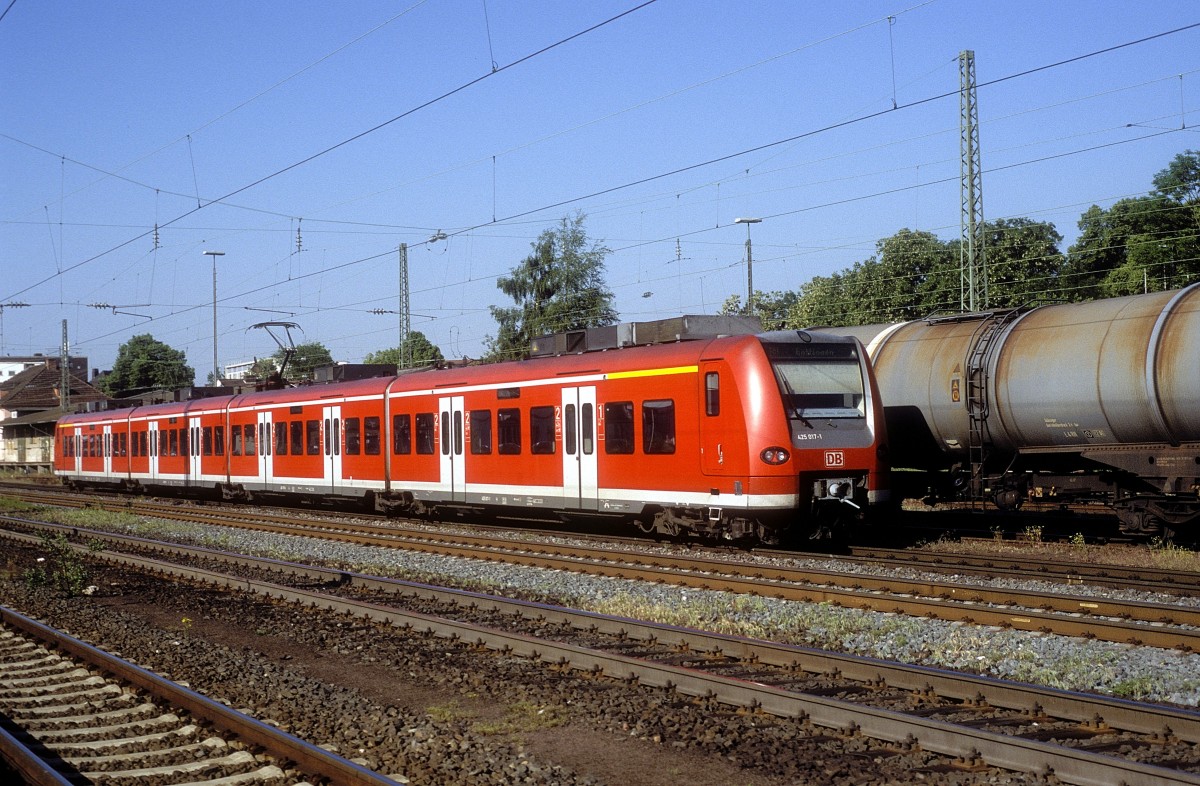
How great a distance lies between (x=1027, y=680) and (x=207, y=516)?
895 inches

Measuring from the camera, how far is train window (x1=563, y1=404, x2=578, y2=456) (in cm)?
1847

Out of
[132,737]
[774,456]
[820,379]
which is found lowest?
[132,737]

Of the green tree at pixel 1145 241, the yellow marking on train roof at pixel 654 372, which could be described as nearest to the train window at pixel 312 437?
the yellow marking on train roof at pixel 654 372

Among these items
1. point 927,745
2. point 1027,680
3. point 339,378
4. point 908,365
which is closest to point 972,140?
point 908,365

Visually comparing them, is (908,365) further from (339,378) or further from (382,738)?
(339,378)

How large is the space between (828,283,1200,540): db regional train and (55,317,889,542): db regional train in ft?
6.43

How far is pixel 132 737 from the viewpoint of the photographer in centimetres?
730

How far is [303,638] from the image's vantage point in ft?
35.2

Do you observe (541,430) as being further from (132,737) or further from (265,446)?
(265,446)

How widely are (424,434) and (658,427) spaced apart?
25.1ft

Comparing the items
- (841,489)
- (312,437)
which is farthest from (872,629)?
(312,437)

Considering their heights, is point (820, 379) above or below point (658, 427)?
above

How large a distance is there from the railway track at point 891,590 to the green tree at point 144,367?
92955 mm

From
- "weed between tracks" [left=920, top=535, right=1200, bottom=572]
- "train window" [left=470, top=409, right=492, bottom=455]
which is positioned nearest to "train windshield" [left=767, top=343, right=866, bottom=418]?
"weed between tracks" [left=920, top=535, right=1200, bottom=572]
